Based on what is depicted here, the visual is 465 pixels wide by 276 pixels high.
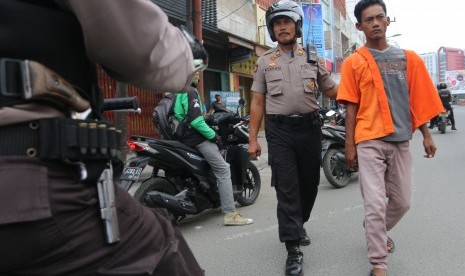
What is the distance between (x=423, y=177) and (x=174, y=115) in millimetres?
4492

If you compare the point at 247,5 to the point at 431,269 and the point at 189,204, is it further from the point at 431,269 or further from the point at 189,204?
the point at 431,269

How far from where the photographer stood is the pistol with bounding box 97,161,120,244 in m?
1.12

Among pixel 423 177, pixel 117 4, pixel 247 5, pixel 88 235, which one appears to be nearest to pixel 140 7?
pixel 117 4

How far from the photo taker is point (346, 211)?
5.23 meters

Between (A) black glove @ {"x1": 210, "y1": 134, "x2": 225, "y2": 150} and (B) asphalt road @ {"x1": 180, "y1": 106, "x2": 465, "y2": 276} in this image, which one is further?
(A) black glove @ {"x1": 210, "y1": 134, "x2": 225, "y2": 150}

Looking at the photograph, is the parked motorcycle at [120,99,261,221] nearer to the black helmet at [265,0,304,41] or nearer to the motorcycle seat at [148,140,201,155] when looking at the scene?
the motorcycle seat at [148,140,201,155]

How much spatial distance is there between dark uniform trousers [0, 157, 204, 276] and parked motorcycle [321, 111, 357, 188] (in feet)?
18.7

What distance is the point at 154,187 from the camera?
175 inches

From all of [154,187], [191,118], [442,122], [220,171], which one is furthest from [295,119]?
[442,122]

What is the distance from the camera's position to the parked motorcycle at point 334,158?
6.77 m

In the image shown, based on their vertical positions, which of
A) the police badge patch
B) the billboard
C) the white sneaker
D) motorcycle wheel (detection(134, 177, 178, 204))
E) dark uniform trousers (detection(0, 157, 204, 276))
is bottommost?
the white sneaker

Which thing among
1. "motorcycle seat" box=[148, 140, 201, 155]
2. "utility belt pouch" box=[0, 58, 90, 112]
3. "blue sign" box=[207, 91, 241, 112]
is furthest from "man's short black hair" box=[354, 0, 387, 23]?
"blue sign" box=[207, 91, 241, 112]

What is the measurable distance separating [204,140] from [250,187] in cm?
133

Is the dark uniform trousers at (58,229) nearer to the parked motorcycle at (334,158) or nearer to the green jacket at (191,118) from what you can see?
the green jacket at (191,118)
